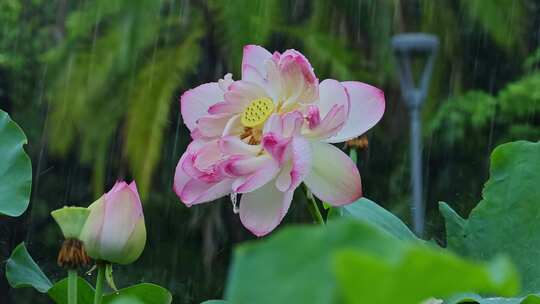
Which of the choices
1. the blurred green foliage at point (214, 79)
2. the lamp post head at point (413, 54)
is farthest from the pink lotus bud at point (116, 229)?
the blurred green foliage at point (214, 79)

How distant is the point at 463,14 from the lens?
6.14 m

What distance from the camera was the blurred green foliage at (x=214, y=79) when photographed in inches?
218

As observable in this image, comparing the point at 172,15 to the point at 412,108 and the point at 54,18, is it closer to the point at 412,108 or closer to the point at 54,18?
the point at 54,18

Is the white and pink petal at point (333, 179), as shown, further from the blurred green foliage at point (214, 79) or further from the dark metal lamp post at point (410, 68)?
the blurred green foliage at point (214, 79)

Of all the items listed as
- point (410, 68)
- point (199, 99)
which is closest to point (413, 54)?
point (410, 68)

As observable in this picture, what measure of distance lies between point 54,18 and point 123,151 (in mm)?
1849

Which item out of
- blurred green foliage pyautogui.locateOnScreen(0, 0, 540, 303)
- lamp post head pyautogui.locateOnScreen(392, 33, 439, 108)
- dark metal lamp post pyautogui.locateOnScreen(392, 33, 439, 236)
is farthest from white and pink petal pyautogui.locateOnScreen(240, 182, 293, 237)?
blurred green foliage pyautogui.locateOnScreen(0, 0, 540, 303)

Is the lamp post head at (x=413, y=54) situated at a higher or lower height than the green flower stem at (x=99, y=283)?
lower

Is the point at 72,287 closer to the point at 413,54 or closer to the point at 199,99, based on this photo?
the point at 199,99

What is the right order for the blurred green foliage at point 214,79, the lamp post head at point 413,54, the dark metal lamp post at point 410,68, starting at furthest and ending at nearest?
the blurred green foliage at point 214,79, the lamp post head at point 413,54, the dark metal lamp post at point 410,68

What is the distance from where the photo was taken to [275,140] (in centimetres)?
25

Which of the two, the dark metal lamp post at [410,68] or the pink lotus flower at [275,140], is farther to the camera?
the dark metal lamp post at [410,68]

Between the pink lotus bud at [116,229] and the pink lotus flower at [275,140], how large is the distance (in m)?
0.02

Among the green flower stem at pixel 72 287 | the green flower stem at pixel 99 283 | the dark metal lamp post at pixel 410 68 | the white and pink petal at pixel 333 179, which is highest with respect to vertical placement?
the white and pink petal at pixel 333 179
